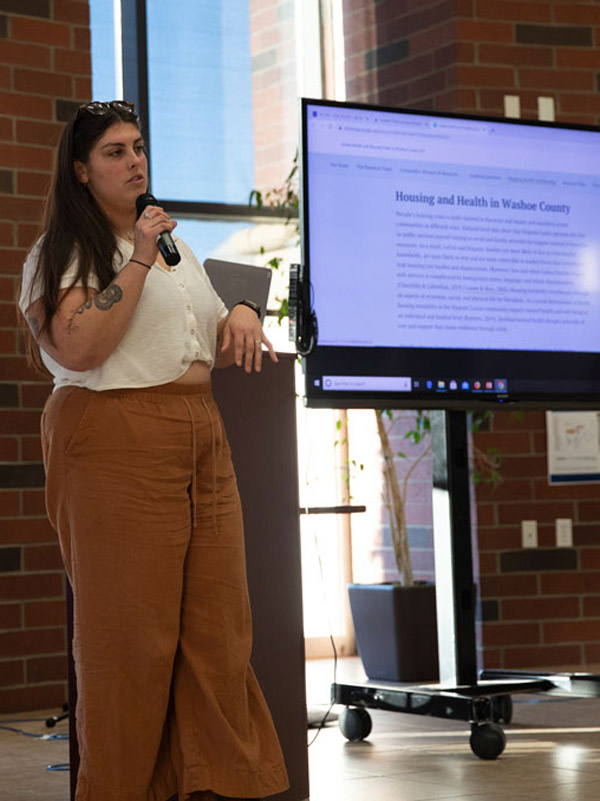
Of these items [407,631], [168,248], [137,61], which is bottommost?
[407,631]

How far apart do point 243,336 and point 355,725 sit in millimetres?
1601

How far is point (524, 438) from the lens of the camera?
4965 mm

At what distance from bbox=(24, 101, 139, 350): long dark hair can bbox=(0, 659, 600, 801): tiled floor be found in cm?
125

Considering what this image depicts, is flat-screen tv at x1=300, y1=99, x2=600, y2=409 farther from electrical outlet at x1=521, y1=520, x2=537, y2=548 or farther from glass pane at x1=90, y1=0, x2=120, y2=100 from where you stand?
glass pane at x1=90, y1=0, x2=120, y2=100

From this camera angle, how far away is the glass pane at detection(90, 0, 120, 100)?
16.5 ft

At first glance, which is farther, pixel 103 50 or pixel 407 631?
pixel 103 50

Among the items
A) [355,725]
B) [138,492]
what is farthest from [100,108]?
[355,725]

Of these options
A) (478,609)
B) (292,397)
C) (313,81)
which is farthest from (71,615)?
(313,81)

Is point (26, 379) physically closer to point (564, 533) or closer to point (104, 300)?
point (564, 533)

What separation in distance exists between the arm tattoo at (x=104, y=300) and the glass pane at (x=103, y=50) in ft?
10.00

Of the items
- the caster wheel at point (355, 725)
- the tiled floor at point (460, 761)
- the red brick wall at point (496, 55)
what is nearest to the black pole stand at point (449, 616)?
the caster wheel at point (355, 725)

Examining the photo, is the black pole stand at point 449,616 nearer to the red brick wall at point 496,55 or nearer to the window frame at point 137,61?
the red brick wall at point 496,55

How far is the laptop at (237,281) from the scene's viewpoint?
2707mm

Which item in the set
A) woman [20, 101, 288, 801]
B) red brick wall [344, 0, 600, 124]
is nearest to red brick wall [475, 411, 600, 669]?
red brick wall [344, 0, 600, 124]
